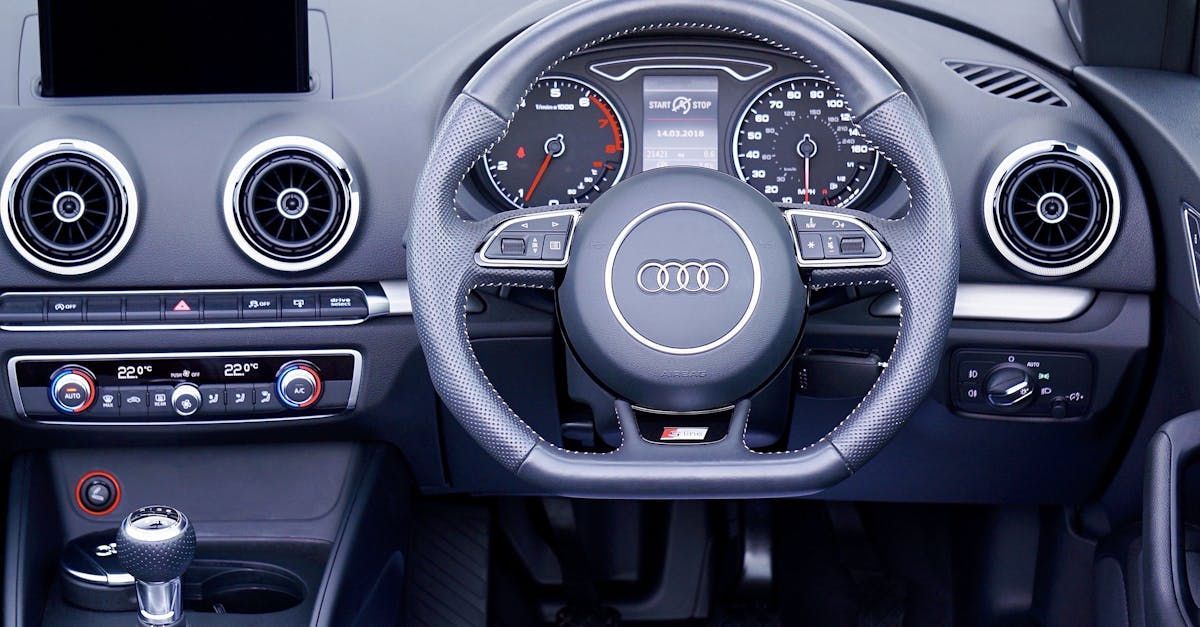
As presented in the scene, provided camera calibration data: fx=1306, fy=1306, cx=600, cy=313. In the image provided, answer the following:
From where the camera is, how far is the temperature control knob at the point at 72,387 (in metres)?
1.74

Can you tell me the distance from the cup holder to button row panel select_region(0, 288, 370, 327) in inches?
13.7

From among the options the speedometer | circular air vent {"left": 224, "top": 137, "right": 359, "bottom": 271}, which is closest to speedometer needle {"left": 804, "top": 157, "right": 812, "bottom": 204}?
the speedometer

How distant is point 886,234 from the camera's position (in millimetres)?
1479

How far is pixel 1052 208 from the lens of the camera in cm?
172

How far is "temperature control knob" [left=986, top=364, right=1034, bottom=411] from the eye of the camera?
183 centimetres

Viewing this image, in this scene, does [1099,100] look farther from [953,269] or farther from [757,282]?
[757,282]

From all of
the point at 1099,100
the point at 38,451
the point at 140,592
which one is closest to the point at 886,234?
the point at 1099,100

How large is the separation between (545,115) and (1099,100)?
75cm

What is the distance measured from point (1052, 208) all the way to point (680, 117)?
1.66 ft

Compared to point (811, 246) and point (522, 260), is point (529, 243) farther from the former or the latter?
point (811, 246)

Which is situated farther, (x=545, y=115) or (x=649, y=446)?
(x=545, y=115)

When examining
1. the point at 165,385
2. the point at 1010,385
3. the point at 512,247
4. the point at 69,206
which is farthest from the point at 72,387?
the point at 1010,385

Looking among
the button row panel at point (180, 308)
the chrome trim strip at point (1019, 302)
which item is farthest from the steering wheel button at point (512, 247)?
the chrome trim strip at point (1019, 302)

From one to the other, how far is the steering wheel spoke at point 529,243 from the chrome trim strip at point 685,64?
343mm
